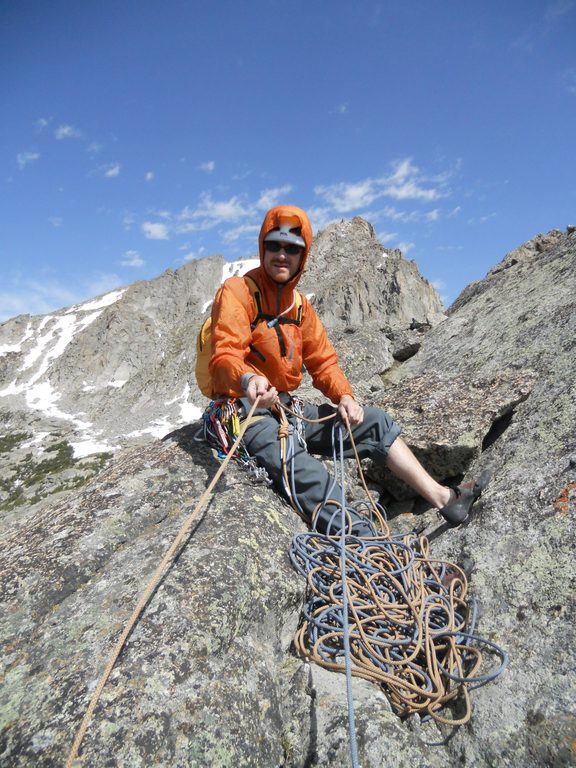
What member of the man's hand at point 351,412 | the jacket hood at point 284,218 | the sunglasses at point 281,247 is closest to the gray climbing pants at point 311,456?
the man's hand at point 351,412

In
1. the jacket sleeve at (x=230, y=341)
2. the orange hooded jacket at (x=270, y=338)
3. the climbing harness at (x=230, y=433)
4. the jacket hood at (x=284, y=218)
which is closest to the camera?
the jacket sleeve at (x=230, y=341)

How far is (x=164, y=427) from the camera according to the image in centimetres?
8700

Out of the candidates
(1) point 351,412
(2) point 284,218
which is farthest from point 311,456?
(2) point 284,218

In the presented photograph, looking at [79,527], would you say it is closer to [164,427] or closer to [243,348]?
[243,348]

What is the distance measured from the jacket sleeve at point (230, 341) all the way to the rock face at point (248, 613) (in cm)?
114

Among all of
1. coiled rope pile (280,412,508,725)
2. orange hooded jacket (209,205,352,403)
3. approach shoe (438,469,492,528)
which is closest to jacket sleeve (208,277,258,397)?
orange hooded jacket (209,205,352,403)

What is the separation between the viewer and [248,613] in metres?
3.82

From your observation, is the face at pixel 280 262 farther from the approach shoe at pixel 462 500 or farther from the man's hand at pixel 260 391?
the approach shoe at pixel 462 500

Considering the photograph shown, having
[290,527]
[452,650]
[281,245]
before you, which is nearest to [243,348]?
[281,245]

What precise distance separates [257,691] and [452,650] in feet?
5.54

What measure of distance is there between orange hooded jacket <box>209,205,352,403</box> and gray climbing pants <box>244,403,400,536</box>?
1.71ft

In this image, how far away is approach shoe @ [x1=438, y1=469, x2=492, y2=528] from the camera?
17.1 ft

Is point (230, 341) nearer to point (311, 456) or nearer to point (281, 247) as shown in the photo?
point (281, 247)

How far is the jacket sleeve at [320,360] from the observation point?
6160 millimetres
